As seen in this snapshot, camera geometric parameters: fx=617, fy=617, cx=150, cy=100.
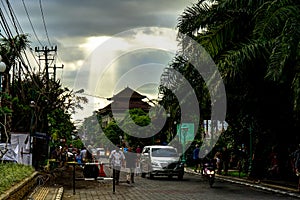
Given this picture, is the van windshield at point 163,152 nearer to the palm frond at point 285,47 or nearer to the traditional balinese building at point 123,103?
the palm frond at point 285,47

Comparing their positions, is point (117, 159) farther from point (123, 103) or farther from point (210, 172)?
point (123, 103)

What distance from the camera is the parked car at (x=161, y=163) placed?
32.2 m

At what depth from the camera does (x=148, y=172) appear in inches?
1303

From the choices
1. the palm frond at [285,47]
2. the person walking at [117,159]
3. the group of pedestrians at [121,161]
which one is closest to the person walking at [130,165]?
the group of pedestrians at [121,161]

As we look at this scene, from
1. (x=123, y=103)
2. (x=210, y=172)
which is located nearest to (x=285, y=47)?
(x=210, y=172)

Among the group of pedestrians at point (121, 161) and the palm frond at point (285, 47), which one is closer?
the palm frond at point (285, 47)

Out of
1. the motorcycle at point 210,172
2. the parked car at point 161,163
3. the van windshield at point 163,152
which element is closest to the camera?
the motorcycle at point 210,172

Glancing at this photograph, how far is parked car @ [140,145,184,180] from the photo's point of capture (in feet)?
106

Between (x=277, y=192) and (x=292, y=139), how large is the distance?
20.3 ft

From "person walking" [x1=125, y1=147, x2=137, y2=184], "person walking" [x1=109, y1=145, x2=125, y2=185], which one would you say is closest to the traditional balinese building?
"person walking" [x1=125, y1=147, x2=137, y2=184]

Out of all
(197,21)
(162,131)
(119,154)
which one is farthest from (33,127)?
(162,131)

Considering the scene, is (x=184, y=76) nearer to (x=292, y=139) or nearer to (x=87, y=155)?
(x=292, y=139)

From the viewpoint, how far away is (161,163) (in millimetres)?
32656

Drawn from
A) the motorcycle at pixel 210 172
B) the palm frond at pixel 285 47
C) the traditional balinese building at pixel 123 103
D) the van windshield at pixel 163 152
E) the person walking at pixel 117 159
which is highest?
the traditional balinese building at pixel 123 103
